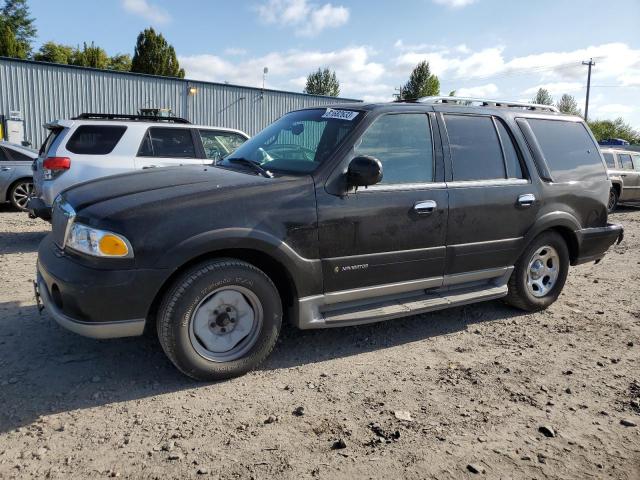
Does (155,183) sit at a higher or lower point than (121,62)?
lower

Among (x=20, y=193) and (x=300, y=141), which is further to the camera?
(x=20, y=193)

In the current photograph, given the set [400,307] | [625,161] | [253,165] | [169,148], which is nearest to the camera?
[400,307]

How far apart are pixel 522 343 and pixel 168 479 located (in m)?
3.14

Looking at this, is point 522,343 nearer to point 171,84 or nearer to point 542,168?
point 542,168

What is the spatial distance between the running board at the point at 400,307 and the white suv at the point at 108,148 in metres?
4.05

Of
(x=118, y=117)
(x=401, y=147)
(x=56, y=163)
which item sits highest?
(x=118, y=117)

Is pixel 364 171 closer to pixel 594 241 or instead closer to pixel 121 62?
pixel 594 241

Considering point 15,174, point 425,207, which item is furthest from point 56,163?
point 425,207

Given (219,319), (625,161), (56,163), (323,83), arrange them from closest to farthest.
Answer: (219,319) < (56,163) < (625,161) < (323,83)

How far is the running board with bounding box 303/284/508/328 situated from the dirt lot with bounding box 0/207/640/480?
0.34 metres

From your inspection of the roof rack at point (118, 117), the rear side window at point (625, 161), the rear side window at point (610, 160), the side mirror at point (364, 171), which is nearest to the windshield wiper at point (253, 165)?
the side mirror at point (364, 171)

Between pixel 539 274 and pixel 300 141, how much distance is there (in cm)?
281

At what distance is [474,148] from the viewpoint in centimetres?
446

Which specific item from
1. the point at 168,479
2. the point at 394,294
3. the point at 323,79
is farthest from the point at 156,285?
the point at 323,79
